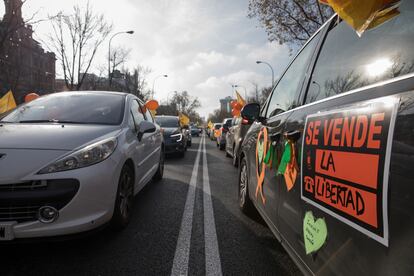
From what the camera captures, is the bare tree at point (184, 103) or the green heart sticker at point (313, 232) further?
the bare tree at point (184, 103)

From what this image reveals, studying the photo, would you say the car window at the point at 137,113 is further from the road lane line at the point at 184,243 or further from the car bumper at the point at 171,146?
the car bumper at the point at 171,146

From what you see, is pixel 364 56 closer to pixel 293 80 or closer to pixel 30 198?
pixel 293 80

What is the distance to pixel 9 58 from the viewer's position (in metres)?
20.2

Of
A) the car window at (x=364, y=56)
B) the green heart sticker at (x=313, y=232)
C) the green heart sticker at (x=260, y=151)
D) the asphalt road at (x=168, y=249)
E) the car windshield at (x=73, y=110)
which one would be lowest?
Answer: the asphalt road at (x=168, y=249)

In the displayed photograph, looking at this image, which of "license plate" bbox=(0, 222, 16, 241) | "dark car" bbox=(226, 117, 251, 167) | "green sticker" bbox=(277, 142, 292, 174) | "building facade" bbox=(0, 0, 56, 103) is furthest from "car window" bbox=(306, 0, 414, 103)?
"building facade" bbox=(0, 0, 56, 103)

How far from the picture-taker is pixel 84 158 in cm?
278

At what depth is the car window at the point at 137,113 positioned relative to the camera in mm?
4395

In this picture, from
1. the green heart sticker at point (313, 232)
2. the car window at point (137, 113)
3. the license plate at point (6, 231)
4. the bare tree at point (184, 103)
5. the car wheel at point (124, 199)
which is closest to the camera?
the green heart sticker at point (313, 232)

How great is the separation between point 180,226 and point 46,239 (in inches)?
58.5

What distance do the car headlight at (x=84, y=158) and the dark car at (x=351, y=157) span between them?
1595 mm

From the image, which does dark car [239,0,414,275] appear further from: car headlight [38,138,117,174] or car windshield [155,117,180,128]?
car windshield [155,117,180,128]

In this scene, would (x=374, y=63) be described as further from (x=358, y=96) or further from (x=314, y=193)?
(x=314, y=193)

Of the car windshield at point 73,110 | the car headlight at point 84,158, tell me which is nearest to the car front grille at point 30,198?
the car headlight at point 84,158

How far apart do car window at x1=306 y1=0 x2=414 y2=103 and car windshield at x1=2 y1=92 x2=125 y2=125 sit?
2.50m
